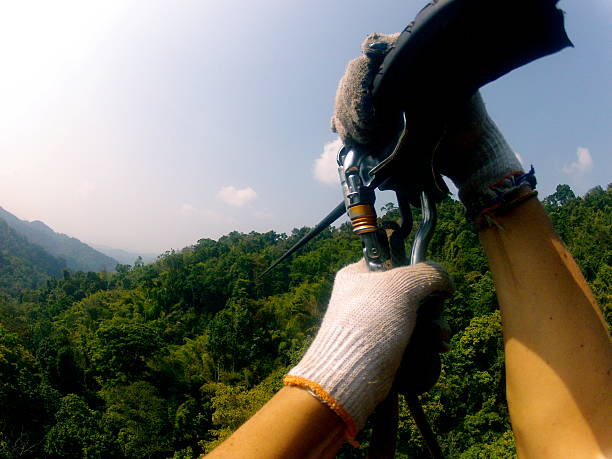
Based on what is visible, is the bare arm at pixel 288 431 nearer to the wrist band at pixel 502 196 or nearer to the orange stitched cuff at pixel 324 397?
the orange stitched cuff at pixel 324 397

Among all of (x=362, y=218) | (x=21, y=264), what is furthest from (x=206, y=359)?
(x=21, y=264)

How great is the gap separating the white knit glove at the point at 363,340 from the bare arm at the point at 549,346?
0.26 metres

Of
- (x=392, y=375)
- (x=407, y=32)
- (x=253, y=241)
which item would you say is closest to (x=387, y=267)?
(x=392, y=375)

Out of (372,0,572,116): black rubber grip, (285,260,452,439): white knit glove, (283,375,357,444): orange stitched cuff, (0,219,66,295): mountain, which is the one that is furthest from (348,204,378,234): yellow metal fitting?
(0,219,66,295): mountain

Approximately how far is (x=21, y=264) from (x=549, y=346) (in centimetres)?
15735

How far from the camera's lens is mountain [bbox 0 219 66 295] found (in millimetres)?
106562

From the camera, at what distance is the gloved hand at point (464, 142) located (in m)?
1.28

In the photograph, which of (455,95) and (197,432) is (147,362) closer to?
(197,432)

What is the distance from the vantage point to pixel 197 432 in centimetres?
2597

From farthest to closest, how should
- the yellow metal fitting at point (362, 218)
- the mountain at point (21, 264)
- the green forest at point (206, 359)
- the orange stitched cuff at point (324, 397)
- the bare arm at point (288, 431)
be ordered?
the mountain at point (21, 264)
the green forest at point (206, 359)
the yellow metal fitting at point (362, 218)
the orange stitched cuff at point (324, 397)
the bare arm at point (288, 431)

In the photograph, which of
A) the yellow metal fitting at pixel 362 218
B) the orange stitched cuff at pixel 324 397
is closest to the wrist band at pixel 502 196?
the yellow metal fitting at pixel 362 218

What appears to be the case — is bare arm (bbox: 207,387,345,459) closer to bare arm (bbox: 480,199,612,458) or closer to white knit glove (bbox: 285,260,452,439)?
white knit glove (bbox: 285,260,452,439)

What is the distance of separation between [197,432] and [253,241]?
182ft

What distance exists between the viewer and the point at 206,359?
32781 millimetres
